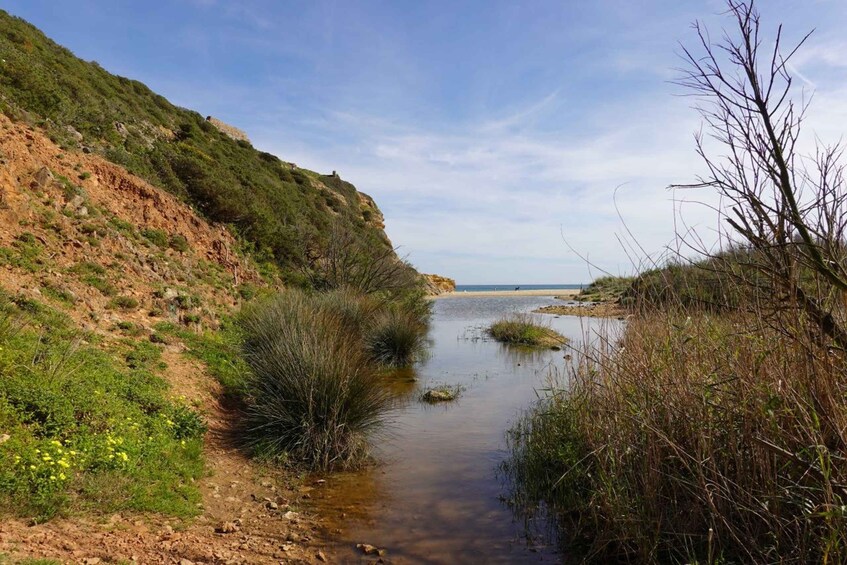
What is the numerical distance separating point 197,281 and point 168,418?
8046mm

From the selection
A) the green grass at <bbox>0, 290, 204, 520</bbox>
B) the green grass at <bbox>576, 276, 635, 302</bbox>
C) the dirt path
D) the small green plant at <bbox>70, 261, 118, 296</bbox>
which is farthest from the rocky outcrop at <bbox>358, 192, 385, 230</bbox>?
the green grass at <bbox>576, 276, 635, 302</bbox>

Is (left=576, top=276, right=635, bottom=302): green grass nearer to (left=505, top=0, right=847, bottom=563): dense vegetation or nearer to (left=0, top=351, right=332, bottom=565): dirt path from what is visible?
(left=505, top=0, right=847, bottom=563): dense vegetation

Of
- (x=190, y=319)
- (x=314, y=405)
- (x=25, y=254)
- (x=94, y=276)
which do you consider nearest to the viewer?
(x=314, y=405)

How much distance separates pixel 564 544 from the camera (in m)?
4.78

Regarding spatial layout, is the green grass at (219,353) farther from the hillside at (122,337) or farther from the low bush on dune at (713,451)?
the low bush on dune at (713,451)

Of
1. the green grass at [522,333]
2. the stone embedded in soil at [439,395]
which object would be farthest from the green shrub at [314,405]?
the green grass at [522,333]

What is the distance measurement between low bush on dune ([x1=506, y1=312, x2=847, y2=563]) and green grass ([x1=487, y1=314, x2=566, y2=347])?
1490 centimetres

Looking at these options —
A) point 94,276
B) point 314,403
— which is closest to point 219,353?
point 94,276

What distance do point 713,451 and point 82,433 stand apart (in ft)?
18.0

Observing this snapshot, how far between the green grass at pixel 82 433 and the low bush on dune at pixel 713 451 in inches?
155

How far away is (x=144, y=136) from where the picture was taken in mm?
21906

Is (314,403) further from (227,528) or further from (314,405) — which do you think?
(227,528)

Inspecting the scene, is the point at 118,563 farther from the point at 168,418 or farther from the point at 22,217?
the point at 22,217

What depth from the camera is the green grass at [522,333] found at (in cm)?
2027
